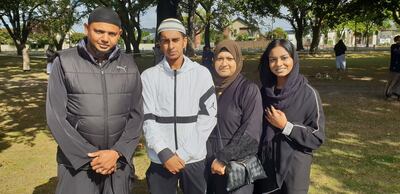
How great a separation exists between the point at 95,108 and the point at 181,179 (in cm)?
93

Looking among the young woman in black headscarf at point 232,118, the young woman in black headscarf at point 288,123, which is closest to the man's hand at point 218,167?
the young woman in black headscarf at point 232,118

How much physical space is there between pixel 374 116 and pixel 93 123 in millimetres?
8280

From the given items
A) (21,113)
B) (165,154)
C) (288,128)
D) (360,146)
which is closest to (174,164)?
(165,154)

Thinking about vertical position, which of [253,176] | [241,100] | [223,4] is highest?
[223,4]

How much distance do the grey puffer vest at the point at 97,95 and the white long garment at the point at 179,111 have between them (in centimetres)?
20

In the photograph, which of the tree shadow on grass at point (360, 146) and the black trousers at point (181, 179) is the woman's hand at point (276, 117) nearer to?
the black trousers at point (181, 179)

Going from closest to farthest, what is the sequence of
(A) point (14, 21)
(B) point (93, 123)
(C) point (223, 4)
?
(B) point (93, 123)
(A) point (14, 21)
(C) point (223, 4)

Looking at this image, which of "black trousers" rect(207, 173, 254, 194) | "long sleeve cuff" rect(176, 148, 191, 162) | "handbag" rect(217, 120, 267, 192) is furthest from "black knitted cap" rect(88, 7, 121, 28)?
"black trousers" rect(207, 173, 254, 194)

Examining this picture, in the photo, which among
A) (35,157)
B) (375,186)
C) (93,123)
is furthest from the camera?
(35,157)

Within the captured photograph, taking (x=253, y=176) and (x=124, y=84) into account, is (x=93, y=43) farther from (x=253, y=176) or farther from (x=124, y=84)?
(x=253, y=176)

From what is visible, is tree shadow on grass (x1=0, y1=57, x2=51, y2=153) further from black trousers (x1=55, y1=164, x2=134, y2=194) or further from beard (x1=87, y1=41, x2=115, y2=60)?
beard (x1=87, y1=41, x2=115, y2=60)

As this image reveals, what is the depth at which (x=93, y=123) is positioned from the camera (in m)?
3.11

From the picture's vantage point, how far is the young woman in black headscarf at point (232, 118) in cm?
323

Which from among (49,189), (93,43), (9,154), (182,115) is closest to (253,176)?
(182,115)
